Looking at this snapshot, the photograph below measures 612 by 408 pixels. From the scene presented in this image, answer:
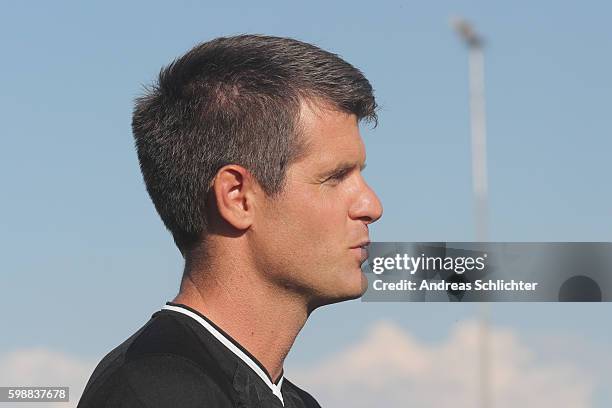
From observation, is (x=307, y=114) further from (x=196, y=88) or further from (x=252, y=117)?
(x=196, y=88)

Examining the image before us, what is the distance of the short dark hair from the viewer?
4.44m

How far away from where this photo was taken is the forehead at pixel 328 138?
14.6 feet

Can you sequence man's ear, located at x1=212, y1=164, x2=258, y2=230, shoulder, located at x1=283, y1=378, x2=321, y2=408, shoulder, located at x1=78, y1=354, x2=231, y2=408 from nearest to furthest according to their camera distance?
1. shoulder, located at x1=78, y1=354, x2=231, y2=408
2. man's ear, located at x1=212, y1=164, x2=258, y2=230
3. shoulder, located at x1=283, y1=378, x2=321, y2=408

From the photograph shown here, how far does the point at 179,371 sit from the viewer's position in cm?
408

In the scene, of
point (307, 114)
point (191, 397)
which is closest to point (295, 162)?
point (307, 114)

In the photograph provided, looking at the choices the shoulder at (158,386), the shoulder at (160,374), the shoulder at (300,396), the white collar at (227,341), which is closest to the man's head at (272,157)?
the white collar at (227,341)

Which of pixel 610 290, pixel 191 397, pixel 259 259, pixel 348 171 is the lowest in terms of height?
pixel 610 290

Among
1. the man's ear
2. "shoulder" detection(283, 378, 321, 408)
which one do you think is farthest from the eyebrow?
"shoulder" detection(283, 378, 321, 408)

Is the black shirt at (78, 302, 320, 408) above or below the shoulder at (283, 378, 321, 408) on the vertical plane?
above

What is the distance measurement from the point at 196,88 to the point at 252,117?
342 millimetres

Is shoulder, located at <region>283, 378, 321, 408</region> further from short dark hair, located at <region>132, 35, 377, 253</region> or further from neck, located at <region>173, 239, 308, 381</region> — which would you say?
short dark hair, located at <region>132, 35, 377, 253</region>

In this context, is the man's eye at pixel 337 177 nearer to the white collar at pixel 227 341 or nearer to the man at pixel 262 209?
the man at pixel 262 209

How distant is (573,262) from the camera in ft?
37.6

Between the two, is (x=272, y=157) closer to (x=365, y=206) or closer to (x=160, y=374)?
(x=365, y=206)
